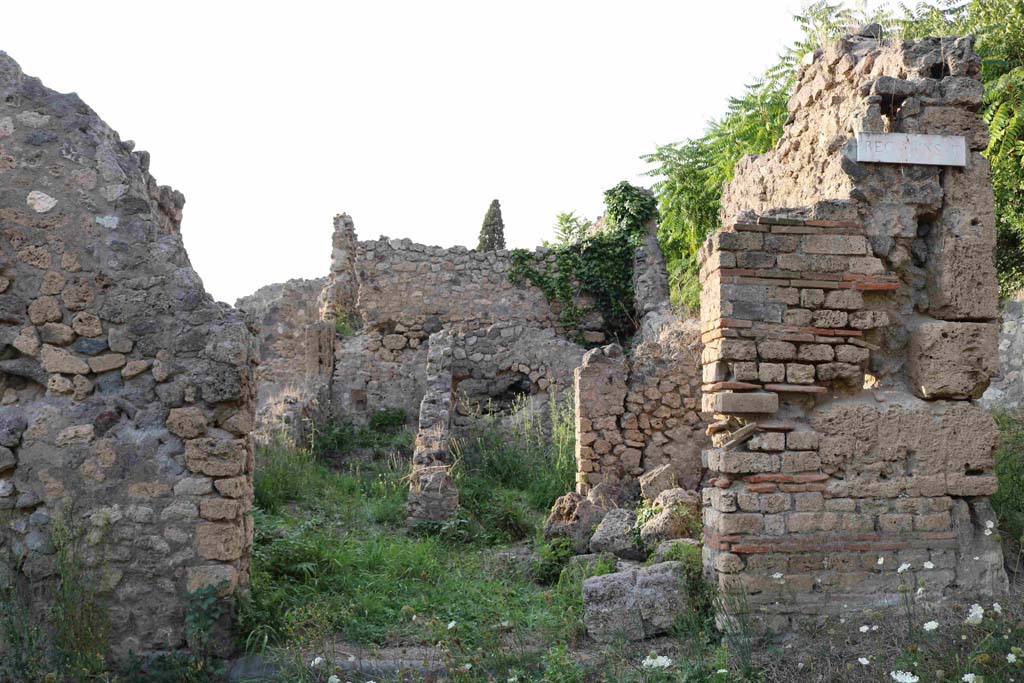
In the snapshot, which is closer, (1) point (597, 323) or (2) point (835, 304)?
(2) point (835, 304)

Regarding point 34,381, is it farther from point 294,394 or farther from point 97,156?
point 294,394

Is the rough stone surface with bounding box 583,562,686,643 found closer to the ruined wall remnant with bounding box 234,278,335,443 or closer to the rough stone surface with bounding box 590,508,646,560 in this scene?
the rough stone surface with bounding box 590,508,646,560

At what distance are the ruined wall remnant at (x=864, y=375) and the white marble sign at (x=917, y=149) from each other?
0.07 metres

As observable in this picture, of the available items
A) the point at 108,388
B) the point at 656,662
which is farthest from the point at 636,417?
the point at 108,388

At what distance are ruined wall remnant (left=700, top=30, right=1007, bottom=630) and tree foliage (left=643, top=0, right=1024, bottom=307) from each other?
470cm

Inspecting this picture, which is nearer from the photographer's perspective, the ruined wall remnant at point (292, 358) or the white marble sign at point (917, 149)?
the white marble sign at point (917, 149)

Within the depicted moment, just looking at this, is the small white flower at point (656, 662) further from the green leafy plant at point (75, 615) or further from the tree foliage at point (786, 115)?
the tree foliage at point (786, 115)

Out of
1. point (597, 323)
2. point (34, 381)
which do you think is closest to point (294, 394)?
point (597, 323)

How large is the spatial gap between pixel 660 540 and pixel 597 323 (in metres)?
9.69

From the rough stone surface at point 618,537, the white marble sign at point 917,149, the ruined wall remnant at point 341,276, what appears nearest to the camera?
the white marble sign at point 917,149

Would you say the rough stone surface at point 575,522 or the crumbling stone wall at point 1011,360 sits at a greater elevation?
the crumbling stone wall at point 1011,360

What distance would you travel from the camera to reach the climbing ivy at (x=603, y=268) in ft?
50.1

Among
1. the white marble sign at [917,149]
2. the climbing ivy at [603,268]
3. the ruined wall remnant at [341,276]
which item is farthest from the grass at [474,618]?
the ruined wall remnant at [341,276]

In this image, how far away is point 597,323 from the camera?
15430 mm
